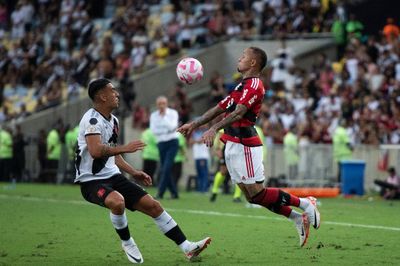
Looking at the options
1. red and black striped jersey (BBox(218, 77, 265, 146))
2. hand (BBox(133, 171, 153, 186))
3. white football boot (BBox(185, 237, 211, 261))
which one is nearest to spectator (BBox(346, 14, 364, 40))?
red and black striped jersey (BBox(218, 77, 265, 146))

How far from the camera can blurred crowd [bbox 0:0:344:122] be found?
34.6 meters

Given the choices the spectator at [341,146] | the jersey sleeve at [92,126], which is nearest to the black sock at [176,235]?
the jersey sleeve at [92,126]

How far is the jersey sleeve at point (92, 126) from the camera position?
11.0m

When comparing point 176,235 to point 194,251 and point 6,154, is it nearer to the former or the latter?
point 194,251

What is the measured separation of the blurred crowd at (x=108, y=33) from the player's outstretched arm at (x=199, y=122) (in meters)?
20.8

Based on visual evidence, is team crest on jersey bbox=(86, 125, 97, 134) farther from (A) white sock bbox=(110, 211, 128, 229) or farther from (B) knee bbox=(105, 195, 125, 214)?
(A) white sock bbox=(110, 211, 128, 229)

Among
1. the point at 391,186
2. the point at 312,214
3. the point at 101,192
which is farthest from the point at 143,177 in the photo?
the point at 391,186

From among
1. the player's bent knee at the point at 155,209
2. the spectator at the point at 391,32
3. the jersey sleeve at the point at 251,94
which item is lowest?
the player's bent knee at the point at 155,209

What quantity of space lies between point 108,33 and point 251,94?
92.4 ft

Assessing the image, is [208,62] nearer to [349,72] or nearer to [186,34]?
[186,34]

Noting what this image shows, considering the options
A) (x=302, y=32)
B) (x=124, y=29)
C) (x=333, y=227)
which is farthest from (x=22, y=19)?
(x=333, y=227)

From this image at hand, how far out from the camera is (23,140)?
111ft

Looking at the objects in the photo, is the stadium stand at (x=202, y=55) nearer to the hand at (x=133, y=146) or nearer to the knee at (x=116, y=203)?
the knee at (x=116, y=203)

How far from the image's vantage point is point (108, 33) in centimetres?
3978
